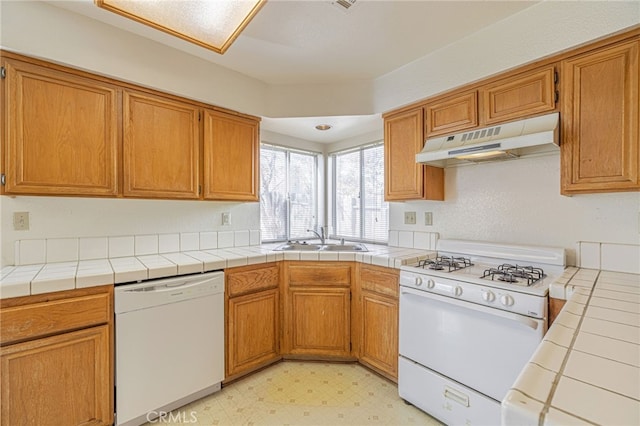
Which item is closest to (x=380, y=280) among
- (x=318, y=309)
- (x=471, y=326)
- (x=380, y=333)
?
(x=380, y=333)

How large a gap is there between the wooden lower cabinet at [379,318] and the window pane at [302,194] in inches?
48.3

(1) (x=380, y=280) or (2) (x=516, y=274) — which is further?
(1) (x=380, y=280)

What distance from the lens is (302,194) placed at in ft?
11.0

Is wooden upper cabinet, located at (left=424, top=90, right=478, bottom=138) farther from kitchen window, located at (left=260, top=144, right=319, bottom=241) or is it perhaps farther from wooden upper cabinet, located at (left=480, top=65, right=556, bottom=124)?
kitchen window, located at (left=260, top=144, right=319, bottom=241)

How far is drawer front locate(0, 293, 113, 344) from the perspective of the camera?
1293mm

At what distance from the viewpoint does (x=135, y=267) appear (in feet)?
5.55

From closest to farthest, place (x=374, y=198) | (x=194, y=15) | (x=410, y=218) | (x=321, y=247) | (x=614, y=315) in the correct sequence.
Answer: (x=614, y=315) → (x=194, y=15) → (x=410, y=218) → (x=321, y=247) → (x=374, y=198)

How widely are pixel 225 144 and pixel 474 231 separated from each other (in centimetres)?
211

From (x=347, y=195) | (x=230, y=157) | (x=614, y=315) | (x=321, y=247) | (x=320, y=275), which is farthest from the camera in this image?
(x=347, y=195)

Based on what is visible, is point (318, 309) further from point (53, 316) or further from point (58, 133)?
point (58, 133)

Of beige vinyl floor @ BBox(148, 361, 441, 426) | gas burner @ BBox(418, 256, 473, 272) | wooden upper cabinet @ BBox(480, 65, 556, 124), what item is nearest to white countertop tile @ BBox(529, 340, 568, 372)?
gas burner @ BBox(418, 256, 473, 272)

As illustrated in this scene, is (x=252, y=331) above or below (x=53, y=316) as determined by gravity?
below

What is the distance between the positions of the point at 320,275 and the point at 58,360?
62.7 inches

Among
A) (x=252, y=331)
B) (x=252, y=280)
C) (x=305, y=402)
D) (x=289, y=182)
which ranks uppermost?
(x=289, y=182)
